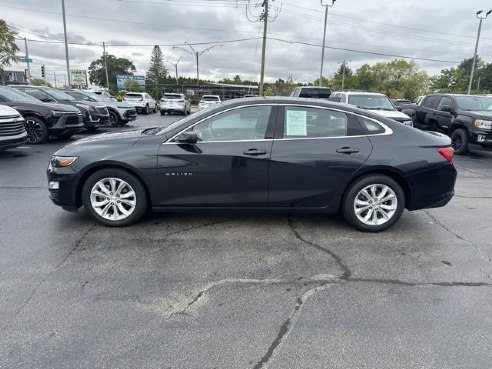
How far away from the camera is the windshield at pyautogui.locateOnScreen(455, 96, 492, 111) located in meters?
11.3

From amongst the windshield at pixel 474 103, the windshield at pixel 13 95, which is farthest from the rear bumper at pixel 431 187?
the windshield at pixel 13 95

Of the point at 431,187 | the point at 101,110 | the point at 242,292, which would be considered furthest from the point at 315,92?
the point at 242,292

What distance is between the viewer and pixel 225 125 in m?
4.30

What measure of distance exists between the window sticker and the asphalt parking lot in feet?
3.86

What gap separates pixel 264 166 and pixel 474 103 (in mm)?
10288

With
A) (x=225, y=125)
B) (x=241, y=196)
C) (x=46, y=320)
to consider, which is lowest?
(x=46, y=320)

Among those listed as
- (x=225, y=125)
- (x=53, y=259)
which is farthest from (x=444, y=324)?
(x=53, y=259)

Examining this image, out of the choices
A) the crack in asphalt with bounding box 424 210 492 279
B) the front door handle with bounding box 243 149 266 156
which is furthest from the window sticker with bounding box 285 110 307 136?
the crack in asphalt with bounding box 424 210 492 279

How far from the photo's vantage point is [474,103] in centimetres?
1144

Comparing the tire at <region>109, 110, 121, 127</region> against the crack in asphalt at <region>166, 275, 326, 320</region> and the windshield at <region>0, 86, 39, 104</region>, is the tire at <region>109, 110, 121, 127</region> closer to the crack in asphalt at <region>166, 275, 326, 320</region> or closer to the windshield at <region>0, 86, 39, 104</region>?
the windshield at <region>0, 86, 39, 104</region>

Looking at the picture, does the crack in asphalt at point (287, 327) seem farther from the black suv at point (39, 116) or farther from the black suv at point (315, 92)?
the black suv at point (315, 92)

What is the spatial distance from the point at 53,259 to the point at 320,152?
3.04 metres

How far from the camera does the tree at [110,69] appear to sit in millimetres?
99625

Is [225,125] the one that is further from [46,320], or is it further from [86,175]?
[46,320]
